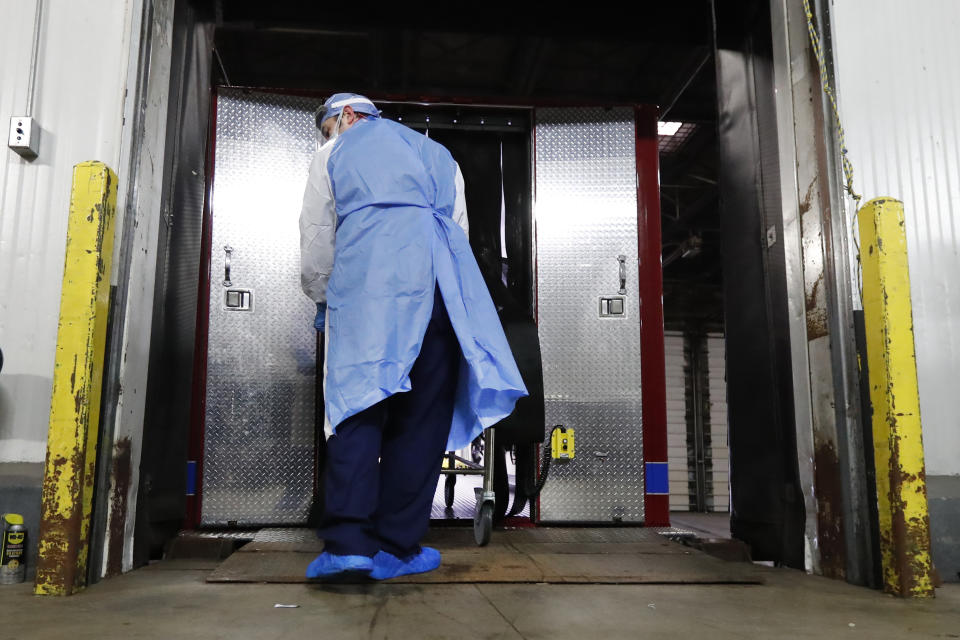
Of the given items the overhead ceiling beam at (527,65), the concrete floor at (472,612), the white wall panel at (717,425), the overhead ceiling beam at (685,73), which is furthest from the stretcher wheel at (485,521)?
the white wall panel at (717,425)

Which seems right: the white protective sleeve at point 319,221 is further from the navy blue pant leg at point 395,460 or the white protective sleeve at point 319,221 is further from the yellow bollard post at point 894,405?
the yellow bollard post at point 894,405

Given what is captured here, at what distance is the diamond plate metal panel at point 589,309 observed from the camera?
430cm

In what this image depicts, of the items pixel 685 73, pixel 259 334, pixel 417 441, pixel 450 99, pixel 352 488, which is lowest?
pixel 352 488

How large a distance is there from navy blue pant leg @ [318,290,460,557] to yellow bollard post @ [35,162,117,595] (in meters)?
0.77

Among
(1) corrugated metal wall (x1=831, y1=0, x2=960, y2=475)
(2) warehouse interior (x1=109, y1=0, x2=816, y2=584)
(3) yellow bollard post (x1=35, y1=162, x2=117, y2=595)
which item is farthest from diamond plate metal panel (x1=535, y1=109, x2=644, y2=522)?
(3) yellow bollard post (x1=35, y1=162, x2=117, y2=595)

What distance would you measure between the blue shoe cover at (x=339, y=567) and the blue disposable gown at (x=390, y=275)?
42 cm

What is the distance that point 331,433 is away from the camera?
2.41 metres

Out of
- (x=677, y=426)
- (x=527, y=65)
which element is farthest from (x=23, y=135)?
(x=677, y=426)

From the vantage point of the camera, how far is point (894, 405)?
2.34m

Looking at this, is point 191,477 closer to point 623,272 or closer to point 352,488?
point 352,488

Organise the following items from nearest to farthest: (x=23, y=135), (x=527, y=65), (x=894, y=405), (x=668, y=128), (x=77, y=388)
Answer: (x=77, y=388) → (x=894, y=405) → (x=23, y=135) → (x=527, y=65) → (x=668, y=128)

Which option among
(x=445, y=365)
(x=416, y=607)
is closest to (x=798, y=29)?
(x=445, y=365)

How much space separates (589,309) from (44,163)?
2.98 m

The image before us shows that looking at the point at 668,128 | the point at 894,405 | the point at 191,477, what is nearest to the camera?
the point at 894,405
